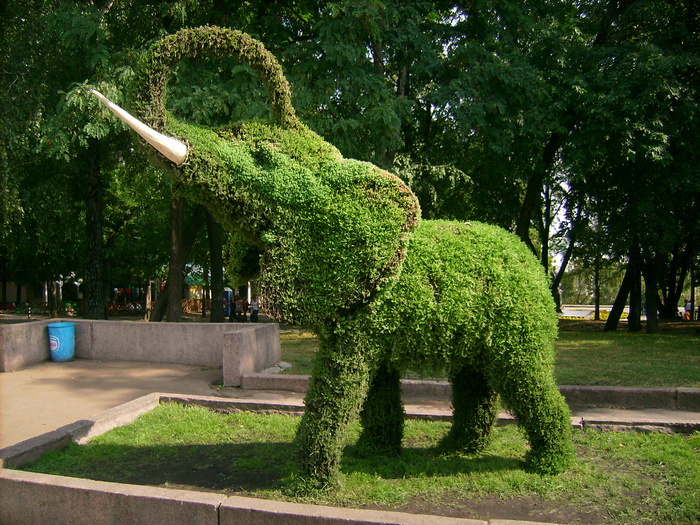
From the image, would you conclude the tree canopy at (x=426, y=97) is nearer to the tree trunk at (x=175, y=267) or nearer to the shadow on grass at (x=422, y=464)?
the tree trunk at (x=175, y=267)

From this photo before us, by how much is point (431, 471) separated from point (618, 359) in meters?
8.52

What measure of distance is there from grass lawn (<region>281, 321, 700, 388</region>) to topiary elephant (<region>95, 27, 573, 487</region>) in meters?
5.25

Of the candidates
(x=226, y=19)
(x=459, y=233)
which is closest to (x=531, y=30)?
(x=226, y=19)

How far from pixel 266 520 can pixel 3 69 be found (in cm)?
1325

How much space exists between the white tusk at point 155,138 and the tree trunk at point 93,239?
1338 cm

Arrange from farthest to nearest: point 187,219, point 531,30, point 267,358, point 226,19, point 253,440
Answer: point 187,219 < point 226,19 < point 531,30 < point 267,358 < point 253,440

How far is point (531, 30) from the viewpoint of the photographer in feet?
47.0

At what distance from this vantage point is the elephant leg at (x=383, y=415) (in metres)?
5.34

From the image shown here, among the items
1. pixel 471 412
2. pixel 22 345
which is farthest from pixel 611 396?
pixel 22 345

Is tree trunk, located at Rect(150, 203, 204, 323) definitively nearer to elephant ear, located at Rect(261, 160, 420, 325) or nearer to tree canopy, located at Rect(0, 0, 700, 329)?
tree canopy, located at Rect(0, 0, 700, 329)

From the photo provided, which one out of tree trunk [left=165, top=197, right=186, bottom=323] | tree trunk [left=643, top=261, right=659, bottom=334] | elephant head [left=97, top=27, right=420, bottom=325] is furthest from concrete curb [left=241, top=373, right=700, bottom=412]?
tree trunk [left=643, top=261, right=659, bottom=334]

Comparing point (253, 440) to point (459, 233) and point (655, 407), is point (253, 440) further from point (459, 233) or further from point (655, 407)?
point (655, 407)

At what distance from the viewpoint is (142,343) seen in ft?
37.2

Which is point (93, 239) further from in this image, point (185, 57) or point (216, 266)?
point (185, 57)
